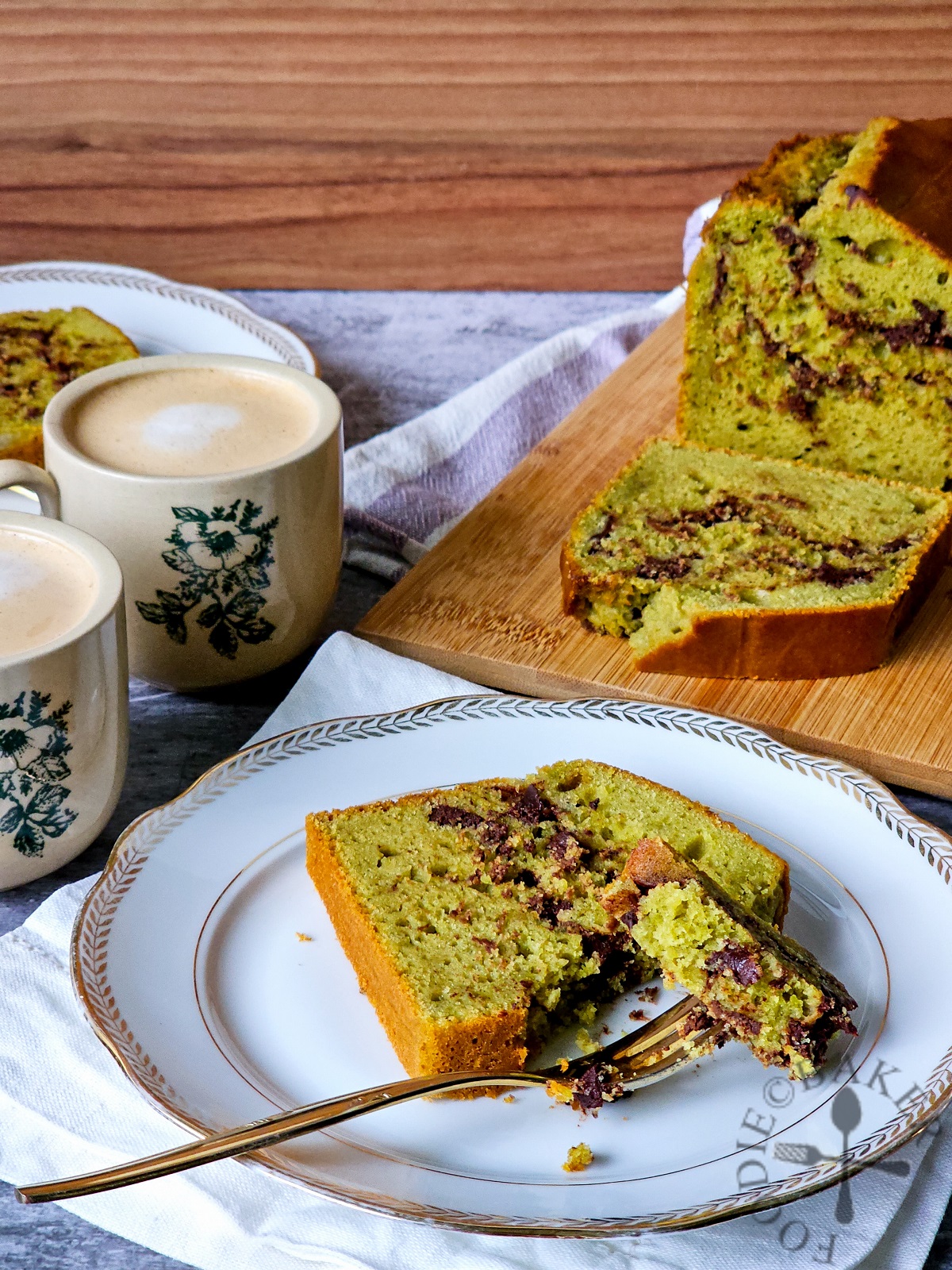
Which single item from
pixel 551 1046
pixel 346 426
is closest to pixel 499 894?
pixel 551 1046

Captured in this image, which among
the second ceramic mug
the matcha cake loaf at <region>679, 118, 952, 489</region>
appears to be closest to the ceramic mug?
the second ceramic mug

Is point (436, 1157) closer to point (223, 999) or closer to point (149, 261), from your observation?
point (223, 999)

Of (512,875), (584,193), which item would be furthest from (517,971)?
(584,193)

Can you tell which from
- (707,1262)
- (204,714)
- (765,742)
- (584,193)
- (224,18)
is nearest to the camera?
(707,1262)

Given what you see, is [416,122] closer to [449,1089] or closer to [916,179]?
[916,179]

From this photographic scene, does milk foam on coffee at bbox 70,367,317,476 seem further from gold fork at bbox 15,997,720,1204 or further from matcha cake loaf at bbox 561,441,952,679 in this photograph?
gold fork at bbox 15,997,720,1204
